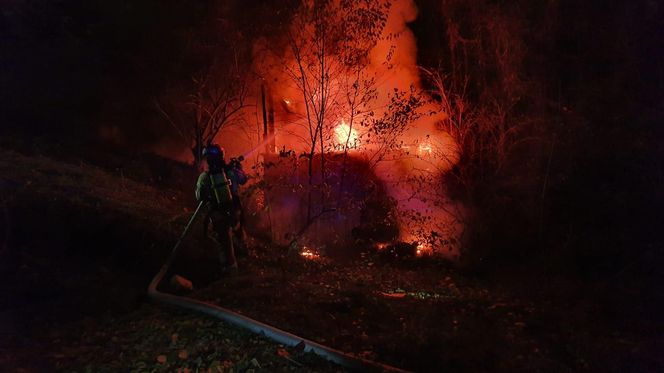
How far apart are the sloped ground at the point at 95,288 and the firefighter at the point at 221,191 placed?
3.40 ft

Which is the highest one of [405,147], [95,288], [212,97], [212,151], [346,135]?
[212,97]

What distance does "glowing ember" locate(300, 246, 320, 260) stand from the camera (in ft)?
34.3

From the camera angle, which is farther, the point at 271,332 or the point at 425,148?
the point at 425,148

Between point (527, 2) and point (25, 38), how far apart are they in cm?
1425

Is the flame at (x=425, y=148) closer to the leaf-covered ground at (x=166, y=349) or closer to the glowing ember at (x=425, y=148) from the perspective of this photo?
the glowing ember at (x=425, y=148)

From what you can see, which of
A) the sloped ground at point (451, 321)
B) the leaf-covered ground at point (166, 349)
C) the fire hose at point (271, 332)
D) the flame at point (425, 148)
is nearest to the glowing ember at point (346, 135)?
the flame at point (425, 148)

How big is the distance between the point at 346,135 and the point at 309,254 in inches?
105

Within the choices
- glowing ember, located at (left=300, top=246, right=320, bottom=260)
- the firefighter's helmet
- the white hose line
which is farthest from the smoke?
A: the white hose line

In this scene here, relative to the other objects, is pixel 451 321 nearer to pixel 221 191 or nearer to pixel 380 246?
pixel 221 191

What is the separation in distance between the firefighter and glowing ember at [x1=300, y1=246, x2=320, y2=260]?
335 cm

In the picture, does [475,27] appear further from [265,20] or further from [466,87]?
[265,20]

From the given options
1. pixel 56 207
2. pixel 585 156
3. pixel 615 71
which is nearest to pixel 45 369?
pixel 56 207

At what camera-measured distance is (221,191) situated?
6.77m

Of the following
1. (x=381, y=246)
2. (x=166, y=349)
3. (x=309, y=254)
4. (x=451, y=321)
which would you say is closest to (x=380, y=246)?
(x=381, y=246)
